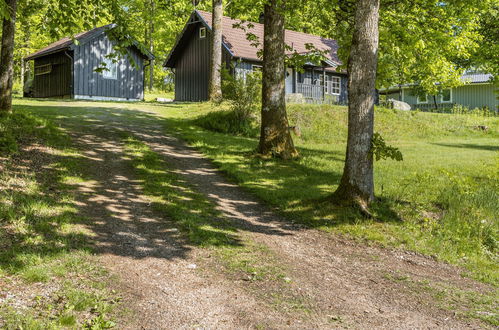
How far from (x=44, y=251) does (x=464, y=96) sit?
4243 cm

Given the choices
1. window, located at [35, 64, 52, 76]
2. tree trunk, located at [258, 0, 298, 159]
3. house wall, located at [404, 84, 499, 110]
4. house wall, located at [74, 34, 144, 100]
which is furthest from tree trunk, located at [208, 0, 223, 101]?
house wall, located at [404, 84, 499, 110]

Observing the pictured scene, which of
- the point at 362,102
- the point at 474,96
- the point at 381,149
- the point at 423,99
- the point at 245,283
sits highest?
the point at 474,96

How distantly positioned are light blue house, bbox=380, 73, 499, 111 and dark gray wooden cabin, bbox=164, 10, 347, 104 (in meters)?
7.74

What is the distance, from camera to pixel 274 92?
13273 millimetres

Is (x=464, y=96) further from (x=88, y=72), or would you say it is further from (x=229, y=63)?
(x=88, y=72)

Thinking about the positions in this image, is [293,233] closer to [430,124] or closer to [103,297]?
[103,297]

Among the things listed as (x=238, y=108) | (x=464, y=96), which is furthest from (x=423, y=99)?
(x=238, y=108)

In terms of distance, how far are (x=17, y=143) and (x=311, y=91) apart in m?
26.9

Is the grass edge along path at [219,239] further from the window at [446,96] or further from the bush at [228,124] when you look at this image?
the window at [446,96]

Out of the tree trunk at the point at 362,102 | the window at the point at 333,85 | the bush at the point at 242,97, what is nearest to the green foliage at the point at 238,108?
the bush at the point at 242,97

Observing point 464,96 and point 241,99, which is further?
point 464,96

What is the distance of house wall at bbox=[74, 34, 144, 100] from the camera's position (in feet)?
94.1

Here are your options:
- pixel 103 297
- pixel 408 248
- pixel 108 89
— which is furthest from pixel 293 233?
pixel 108 89

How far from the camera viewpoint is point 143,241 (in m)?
6.89
